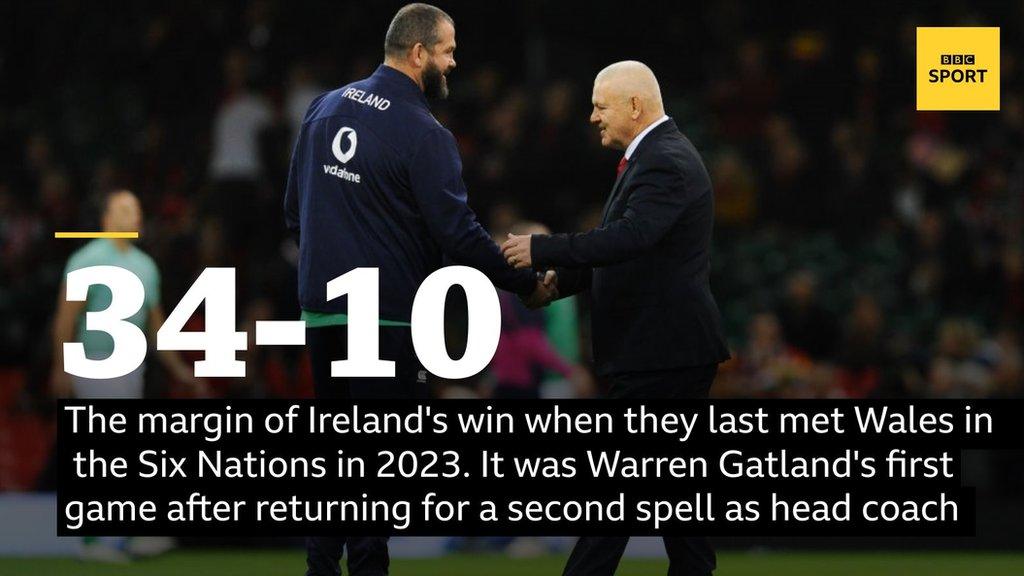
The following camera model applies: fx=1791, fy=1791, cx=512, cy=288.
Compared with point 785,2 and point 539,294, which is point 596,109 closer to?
point 539,294

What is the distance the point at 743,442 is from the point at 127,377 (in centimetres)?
413

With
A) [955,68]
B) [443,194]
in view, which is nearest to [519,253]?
[443,194]

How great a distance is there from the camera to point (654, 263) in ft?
22.7

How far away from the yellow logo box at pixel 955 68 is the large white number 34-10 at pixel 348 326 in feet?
10.9

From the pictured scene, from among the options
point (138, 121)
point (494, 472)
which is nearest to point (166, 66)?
point (138, 121)

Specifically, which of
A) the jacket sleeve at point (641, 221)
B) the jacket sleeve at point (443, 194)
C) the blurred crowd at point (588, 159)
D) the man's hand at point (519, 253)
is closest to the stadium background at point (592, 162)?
the blurred crowd at point (588, 159)

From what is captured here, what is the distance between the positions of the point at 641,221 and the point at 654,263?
21cm

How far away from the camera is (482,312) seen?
762cm

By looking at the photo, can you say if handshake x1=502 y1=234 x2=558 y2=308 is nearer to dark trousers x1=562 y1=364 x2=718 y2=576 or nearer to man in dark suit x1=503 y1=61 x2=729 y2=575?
man in dark suit x1=503 y1=61 x2=729 y2=575

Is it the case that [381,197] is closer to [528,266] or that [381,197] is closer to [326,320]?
[326,320]

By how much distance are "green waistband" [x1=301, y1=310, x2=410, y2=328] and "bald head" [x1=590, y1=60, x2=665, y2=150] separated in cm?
115

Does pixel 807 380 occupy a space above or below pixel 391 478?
above

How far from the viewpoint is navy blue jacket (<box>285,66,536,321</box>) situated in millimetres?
6797

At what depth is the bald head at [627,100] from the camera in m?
7.02
